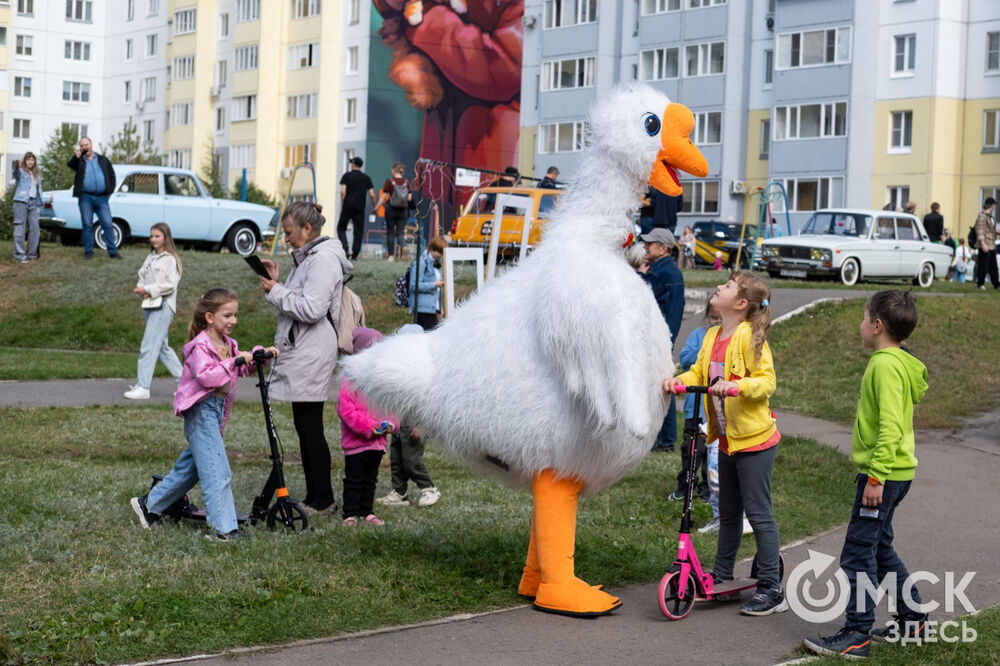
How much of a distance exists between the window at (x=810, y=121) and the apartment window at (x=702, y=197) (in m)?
3.96

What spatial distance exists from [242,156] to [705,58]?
90.2ft

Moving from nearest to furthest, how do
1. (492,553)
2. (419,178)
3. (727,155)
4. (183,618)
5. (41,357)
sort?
1. (183,618)
2. (492,553)
3. (419,178)
4. (41,357)
5. (727,155)

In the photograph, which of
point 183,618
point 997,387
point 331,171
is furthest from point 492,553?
point 331,171

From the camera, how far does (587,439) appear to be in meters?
6.75

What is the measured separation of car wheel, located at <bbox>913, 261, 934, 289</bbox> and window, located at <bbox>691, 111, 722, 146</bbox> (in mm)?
24869

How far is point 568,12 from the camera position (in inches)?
2584

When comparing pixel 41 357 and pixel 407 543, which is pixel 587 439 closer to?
pixel 407 543

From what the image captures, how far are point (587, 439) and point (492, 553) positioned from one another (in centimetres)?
149

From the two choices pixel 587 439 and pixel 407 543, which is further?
pixel 407 543

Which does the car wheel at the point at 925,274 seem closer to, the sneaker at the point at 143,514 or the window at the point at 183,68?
the sneaker at the point at 143,514

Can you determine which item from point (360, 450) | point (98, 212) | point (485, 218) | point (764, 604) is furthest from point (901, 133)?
point (764, 604)

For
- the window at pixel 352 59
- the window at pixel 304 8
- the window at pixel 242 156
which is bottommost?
the window at pixel 242 156

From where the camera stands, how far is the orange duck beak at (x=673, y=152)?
698 centimetres

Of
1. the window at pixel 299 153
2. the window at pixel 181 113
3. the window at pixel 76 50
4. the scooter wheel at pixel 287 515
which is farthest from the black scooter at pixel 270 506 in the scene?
the window at pixel 76 50
